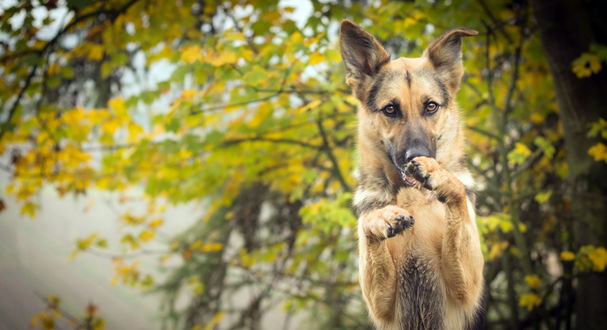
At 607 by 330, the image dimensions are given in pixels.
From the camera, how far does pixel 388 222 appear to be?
1.79m

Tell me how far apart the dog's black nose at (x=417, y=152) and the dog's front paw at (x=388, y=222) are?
25 centimetres

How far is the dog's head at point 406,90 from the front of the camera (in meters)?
2.12

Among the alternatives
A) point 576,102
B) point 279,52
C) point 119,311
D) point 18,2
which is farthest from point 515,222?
point 119,311

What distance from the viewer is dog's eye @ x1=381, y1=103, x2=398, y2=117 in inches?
89.4

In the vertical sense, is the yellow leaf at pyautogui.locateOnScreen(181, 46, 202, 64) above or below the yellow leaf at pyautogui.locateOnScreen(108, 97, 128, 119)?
above

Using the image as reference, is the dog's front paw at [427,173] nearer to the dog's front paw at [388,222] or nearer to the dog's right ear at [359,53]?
the dog's front paw at [388,222]

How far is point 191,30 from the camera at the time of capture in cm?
620

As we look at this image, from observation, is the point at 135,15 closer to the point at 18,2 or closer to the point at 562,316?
the point at 18,2

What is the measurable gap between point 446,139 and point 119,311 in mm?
13380

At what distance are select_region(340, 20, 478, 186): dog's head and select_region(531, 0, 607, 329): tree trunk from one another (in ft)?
9.56

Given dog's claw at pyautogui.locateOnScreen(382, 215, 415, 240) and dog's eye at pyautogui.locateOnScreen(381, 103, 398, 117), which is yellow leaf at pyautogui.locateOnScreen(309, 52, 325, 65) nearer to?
dog's eye at pyautogui.locateOnScreen(381, 103, 398, 117)

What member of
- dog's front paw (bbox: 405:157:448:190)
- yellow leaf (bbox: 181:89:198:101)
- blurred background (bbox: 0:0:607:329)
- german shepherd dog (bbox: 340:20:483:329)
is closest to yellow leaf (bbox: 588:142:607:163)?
blurred background (bbox: 0:0:607:329)

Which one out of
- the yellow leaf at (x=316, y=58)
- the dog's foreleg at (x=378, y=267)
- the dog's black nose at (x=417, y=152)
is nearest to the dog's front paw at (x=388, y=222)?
the dog's foreleg at (x=378, y=267)

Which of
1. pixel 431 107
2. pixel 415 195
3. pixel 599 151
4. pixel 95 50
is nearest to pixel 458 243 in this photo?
pixel 415 195
